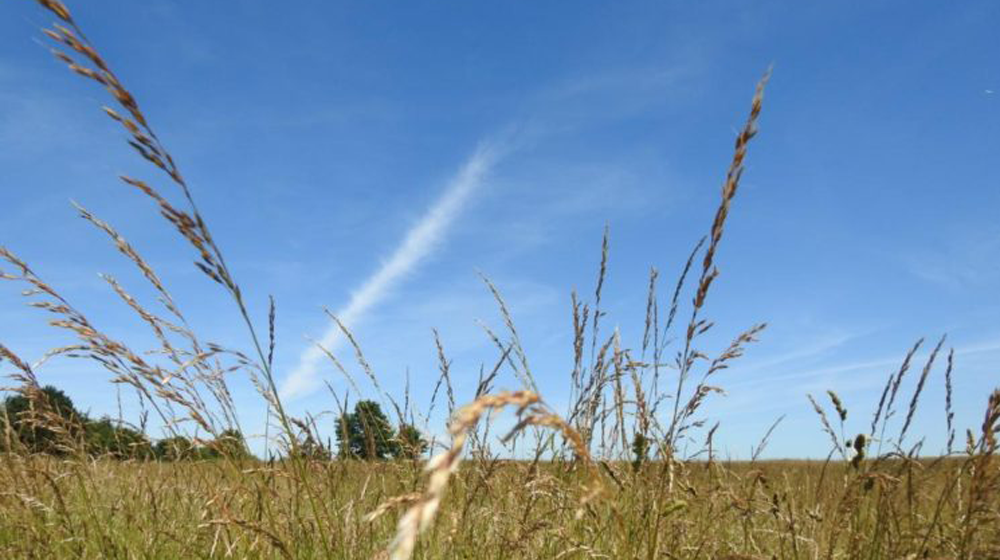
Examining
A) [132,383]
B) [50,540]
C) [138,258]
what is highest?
[138,258]

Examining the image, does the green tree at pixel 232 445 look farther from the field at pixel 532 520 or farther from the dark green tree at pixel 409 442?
the dark green tree at pixel 409 442

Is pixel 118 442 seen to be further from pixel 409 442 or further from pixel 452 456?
pixel 452 456

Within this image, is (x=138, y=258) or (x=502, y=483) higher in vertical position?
(x=138, y=258)

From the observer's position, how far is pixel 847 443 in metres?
2.94

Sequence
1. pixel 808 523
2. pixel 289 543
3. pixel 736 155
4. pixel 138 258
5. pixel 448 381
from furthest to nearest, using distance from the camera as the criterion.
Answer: pixel 808 523, pixel 448 381, pixel 289 543, pixel 138 258, pixel 736 155

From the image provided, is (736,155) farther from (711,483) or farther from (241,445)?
(711,483)

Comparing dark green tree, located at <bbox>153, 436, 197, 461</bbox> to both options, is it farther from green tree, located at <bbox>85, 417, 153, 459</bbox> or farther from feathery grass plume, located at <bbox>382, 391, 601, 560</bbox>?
feathery grass plume, located at <bbox>382, 391, 601, 560</bbox>

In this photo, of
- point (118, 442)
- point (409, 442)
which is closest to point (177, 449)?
point (409, 442)

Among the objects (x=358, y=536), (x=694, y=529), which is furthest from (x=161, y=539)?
(x=694, y=529)

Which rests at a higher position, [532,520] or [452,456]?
[452,456]

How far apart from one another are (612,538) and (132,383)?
86.7 inches

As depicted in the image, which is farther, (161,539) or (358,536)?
(161,539)

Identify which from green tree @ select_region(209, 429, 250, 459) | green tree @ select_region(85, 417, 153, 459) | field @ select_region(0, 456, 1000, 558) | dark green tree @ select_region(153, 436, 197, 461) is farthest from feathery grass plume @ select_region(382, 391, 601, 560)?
green tree @ select_region(85, 417, 153, 459)

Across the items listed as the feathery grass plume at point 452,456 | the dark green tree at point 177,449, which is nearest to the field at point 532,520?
the dark green tree at point 177,449
